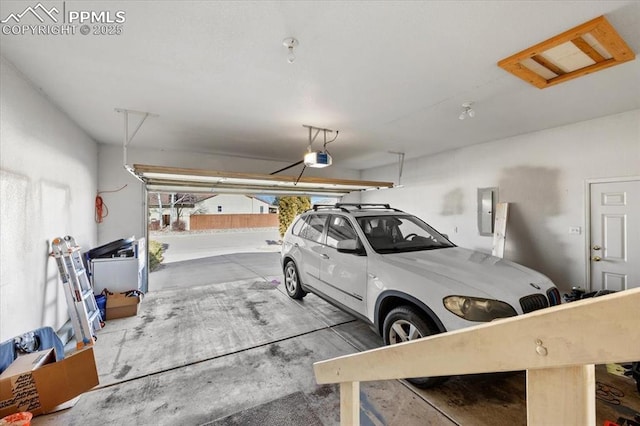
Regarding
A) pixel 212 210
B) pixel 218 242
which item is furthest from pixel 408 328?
pixel 212 210

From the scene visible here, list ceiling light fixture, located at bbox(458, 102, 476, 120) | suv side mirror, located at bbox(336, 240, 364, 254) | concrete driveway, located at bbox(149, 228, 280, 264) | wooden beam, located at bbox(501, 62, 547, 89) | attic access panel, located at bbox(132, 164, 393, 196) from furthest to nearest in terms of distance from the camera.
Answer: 1. concrete driveway, located at bbox(149, 228, 280, 264)
2. attic access panel, located at bbox(132, 164, 393, 196)
3. ceiling light fixture, located at bbox(458, 102, 476, 120)
4. suv side mirror, located at bbox(336, 240, 364, 254)
5. wooden beam, located at bbox(501, 62, 547, 89)

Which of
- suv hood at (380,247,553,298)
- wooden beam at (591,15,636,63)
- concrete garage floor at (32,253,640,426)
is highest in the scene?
wooden beam at (591,15,636,63)

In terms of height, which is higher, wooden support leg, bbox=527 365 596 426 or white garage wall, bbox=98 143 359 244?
white garage wall, bbox=98 143 359 244

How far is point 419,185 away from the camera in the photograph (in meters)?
6.99

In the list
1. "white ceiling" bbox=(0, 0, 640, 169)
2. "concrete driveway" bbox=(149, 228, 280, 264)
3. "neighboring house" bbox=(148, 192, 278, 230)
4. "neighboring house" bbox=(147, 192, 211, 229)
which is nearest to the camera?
"white ceiling" bbox=(0, 0, 640, 169)

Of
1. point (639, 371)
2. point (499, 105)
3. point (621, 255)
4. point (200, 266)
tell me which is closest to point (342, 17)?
point (499, 105)

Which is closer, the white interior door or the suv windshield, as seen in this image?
the suv windshield

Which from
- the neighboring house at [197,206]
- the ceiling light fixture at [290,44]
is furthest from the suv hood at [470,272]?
the neighboring house at [197,206]

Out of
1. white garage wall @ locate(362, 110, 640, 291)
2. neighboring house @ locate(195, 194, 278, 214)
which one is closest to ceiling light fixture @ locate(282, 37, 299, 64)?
white garage wall @ locate(362, 110, 640, 291)

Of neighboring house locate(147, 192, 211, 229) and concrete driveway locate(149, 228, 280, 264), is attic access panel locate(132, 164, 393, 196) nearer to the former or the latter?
concrete driveway locate(149, 228, 280, 264)

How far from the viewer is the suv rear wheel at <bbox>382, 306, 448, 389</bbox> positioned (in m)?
2.39

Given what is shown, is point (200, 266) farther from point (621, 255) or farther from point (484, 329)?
point (621, 255)

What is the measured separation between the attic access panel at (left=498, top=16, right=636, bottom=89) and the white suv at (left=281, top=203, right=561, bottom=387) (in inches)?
77.0

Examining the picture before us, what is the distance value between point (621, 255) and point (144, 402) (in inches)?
244
